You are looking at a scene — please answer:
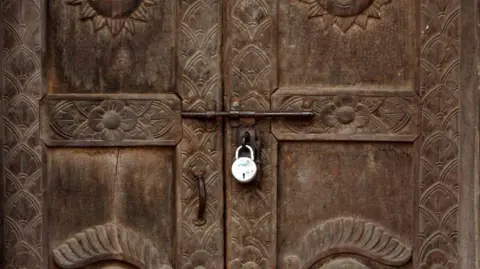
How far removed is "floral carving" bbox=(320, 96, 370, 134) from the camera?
8.76 ft

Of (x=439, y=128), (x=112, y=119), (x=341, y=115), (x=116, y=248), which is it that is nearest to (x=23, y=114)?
(x=112, y=119)

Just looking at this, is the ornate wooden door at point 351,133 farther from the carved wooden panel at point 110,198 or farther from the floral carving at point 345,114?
the carved wooden panel at point 110,198

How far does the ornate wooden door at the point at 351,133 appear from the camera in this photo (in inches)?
104

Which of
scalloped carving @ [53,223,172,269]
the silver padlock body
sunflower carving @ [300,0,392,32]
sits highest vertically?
sunflower carving @ [300,0,392,32]

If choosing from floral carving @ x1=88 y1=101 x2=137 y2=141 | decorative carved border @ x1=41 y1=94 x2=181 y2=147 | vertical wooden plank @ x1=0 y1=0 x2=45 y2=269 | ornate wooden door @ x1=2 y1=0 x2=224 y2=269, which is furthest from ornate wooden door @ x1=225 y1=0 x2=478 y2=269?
vertical wooden plank @ x1=0 y1=0 x2=45 y2=269

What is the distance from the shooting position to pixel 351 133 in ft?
8.77

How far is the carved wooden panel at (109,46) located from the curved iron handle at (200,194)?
12.4 inches

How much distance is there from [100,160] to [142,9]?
1.87 ft

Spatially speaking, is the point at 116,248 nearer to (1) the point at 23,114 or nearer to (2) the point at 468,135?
(1) the point at 23,114

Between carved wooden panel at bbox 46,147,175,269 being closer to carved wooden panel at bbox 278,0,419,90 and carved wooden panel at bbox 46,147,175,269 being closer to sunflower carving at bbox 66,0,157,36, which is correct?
sunflower carving at bbox 66,0,157,36

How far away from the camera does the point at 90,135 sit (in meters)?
2.68

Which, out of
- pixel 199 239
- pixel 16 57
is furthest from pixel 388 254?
pixel 16 57

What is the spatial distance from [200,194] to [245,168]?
185 mm

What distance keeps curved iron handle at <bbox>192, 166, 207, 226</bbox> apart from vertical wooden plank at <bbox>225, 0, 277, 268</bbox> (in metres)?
0.10
